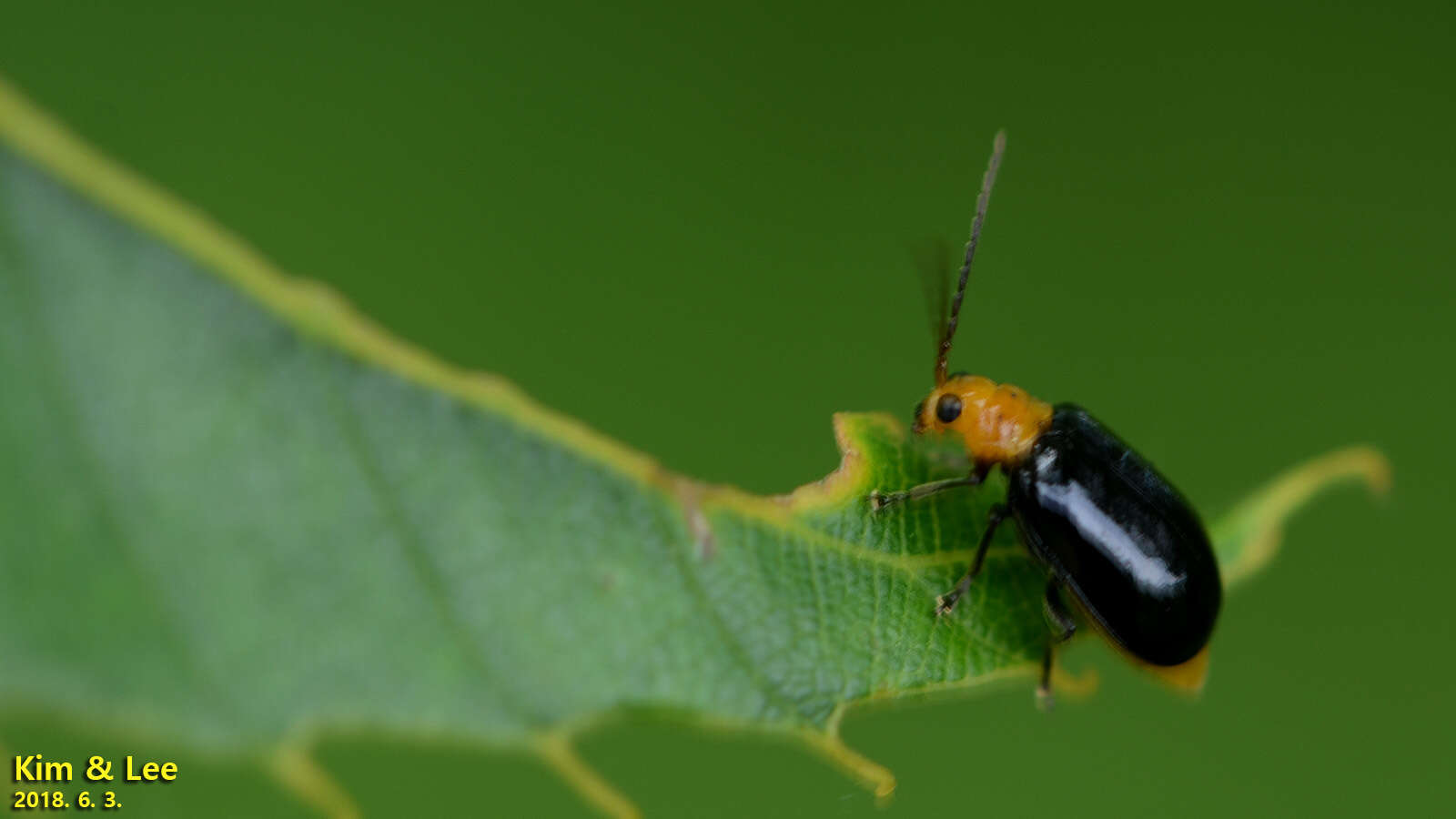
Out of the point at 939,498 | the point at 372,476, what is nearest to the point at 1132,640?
the point at 939,498

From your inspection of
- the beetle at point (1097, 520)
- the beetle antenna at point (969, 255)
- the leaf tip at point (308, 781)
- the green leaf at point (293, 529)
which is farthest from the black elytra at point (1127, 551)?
the leaf tip at point (308, 781)

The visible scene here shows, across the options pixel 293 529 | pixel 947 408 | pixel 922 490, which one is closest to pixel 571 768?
pixel 293 529

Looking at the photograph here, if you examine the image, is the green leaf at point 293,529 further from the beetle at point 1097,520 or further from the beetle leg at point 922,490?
the beetle at point 1097,520

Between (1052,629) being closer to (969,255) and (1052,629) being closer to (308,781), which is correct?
(969,255)

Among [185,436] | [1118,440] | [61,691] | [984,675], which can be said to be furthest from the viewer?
[1118,440]

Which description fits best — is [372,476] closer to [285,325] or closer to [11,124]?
[285,325]
